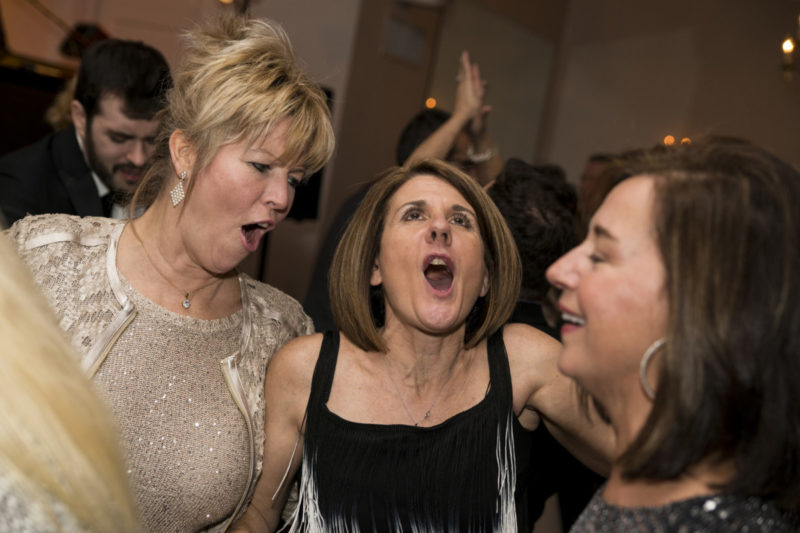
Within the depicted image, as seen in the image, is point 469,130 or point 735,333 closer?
point 735,333

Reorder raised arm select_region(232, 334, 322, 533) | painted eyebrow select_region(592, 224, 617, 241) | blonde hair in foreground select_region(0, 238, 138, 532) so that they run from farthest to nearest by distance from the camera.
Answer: raised arm select_region(232, 334, 322, 533)
painted eyebrow select_region(592, 224, 617, 241)
blonde hair in foreground select_region(0, 238, 138, 532)

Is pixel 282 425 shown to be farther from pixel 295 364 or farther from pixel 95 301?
pixel 95 301

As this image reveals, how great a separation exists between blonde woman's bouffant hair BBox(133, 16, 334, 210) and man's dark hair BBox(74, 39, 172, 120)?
0.78m

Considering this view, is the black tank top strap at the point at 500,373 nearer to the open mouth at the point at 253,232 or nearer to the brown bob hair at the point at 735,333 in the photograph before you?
the open mouth at the point at 253,232

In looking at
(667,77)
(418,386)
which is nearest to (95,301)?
(418,386)

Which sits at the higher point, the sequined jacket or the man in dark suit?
the man in dark suit

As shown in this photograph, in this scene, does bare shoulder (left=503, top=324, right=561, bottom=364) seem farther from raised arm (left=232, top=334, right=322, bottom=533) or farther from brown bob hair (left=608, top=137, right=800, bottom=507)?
brown bob hair (left=608, top=137, right=800, bottom=507)

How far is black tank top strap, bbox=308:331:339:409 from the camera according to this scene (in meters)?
2.06

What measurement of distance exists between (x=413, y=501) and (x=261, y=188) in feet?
2.80

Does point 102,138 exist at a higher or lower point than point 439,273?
higher

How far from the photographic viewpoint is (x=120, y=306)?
2.06m

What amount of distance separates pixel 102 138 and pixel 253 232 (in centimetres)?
111

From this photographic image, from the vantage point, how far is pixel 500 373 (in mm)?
2102

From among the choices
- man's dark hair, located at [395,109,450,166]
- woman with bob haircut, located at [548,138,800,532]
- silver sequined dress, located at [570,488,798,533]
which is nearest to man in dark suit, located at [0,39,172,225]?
man's dark hair, located at [395,109,450,166]
